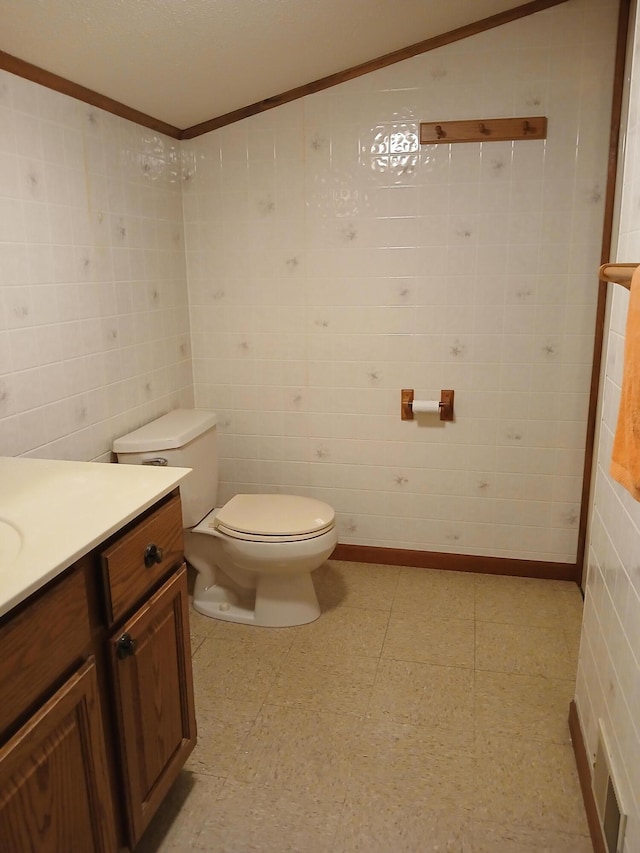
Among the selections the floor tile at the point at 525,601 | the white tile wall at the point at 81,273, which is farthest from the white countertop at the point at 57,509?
the floor tile at the point at 525,601

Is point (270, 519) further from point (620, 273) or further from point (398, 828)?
point (620, 273)

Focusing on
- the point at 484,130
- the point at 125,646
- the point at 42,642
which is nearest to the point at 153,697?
the point at 125,646

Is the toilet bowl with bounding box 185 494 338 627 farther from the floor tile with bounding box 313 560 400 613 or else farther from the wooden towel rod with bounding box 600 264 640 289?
the wooden towel rod with bounding box 600 264 640 289

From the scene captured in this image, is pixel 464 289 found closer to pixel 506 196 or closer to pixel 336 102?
pixel 506 196

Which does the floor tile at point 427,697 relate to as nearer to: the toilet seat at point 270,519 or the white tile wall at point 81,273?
the toilet seat at point 270,519

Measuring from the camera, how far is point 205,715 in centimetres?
202

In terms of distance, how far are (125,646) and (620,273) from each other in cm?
118

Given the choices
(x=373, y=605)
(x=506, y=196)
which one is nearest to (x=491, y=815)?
(x=373, y=605)

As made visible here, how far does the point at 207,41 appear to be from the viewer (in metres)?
1.97

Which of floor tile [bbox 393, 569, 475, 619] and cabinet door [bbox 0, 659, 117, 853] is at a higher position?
cabinet door [bbox 0, 659, 117, 853]

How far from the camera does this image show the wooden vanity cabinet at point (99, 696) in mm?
1046

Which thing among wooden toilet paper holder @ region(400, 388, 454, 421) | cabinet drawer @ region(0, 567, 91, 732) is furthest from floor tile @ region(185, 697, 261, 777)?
wooden toilet paper holder @ region(400, 388, 454, 421)

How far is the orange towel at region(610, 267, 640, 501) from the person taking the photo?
3.35ft

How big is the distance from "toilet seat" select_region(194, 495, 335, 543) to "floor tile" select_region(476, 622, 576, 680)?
2.28 ft
